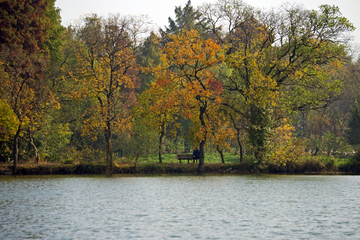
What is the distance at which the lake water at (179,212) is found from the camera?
39.9 feet

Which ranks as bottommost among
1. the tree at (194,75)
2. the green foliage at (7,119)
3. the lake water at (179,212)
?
the lake water at (179,212)

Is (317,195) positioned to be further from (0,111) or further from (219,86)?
(0,111)

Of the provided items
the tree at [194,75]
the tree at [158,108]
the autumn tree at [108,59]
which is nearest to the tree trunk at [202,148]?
the tree at [194,75]

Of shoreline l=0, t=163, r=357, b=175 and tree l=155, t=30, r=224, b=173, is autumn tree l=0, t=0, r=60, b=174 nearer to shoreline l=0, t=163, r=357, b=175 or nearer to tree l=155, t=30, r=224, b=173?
shoreline l=0, t=163, r=357, b=175

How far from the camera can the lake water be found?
12148mm

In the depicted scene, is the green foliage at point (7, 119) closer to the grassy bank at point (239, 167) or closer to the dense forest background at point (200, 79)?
the dense forest background at point (200, 79)

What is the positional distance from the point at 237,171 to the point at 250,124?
4.92 m

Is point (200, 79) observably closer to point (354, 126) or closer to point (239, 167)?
point (239, 167)

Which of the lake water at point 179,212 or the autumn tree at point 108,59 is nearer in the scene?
the lake water at point 179,212

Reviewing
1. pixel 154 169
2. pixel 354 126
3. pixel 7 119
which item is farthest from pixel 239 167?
pixel 354 126

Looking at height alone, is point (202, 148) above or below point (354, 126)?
below

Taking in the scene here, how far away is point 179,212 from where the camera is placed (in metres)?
16.2

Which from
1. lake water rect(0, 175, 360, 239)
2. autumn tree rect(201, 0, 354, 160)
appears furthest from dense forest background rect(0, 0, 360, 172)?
lake water rect(0, 175, 360, 239)

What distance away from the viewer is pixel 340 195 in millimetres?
21047
